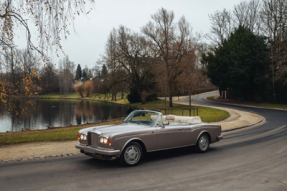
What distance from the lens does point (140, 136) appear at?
23.2 feet

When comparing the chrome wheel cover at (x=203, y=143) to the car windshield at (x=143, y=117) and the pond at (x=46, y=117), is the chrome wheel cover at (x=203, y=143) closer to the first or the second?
the car windshield at (x=143, y=117)

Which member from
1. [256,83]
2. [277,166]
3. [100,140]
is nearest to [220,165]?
[277,166]

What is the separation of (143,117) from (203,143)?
258 cm

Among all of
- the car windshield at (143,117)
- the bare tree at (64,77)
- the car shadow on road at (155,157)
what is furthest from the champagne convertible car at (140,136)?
the bare tree at (64,77)

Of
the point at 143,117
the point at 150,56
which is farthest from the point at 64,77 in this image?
the point at 143,117

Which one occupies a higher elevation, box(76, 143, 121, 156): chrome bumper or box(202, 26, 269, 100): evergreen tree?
box(202, 26, 269, 100): evergreen tree

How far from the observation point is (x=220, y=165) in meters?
7.16

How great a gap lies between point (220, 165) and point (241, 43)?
39.5 m

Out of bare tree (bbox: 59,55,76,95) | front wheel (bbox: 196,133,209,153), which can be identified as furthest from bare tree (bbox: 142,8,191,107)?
bare tree (bbox: 59,55,76,95)

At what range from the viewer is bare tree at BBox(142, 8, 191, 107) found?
36.1 m

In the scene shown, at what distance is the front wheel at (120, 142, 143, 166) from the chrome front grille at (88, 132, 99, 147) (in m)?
0.81

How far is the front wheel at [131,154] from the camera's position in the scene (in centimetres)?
682

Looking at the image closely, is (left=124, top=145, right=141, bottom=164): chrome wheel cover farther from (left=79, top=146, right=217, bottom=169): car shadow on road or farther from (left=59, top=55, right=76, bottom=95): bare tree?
(left=59, top=55, right=76, bottom=95): bare tree

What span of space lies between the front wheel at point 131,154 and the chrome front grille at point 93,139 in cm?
81
